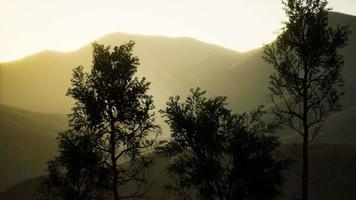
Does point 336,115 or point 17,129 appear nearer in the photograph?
point 336,115

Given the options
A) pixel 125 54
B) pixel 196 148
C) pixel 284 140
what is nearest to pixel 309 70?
pixel 196 148

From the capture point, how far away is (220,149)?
2339cm

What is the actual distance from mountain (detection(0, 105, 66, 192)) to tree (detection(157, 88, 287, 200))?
88.9 meters

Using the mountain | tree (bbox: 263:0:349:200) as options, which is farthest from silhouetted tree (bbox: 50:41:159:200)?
the mountain

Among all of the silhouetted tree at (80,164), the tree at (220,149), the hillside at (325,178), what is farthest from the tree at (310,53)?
the hillside at (325,178)

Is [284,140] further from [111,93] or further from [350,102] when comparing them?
[111,93]

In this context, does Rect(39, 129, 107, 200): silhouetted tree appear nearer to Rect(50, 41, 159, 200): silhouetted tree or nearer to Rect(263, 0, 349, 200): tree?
Rect(50, 41, 159, 200): silhouetted tree

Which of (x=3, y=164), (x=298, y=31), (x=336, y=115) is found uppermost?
(x=298, y=31)

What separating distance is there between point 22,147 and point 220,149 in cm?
11459

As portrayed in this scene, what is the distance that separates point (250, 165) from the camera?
23.5 m

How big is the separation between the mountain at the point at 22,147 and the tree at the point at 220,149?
292ft

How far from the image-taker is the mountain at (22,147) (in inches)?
4441

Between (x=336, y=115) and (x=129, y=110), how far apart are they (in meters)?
115

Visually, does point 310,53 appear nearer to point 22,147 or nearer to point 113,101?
point 113,101
